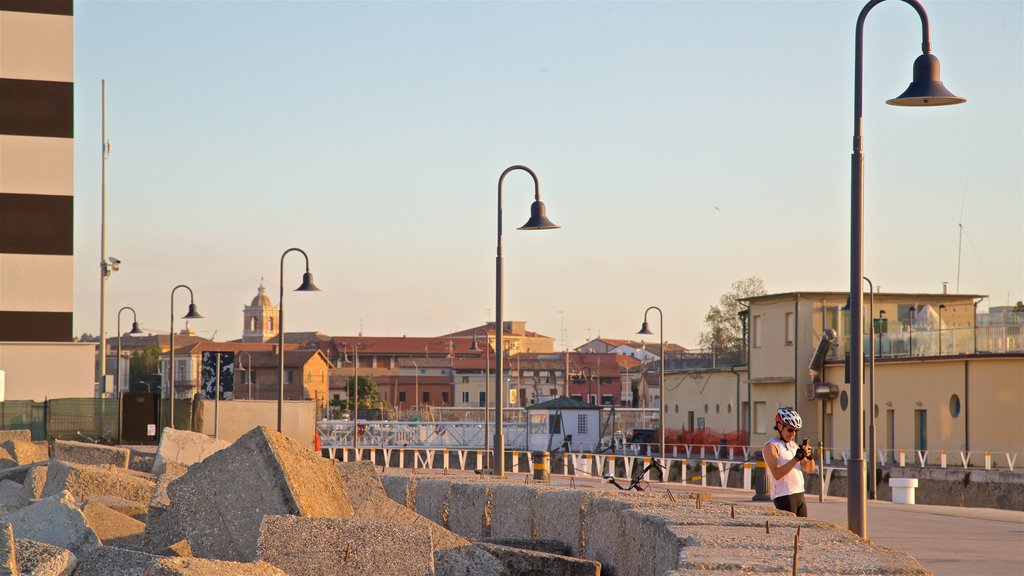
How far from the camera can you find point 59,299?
1734 inches

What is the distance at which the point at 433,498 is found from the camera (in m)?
14.2

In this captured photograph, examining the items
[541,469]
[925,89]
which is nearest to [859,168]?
[925,89]

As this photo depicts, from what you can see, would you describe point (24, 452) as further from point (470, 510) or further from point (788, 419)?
point (788, 419)

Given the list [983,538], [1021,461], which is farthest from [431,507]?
[1021,461]

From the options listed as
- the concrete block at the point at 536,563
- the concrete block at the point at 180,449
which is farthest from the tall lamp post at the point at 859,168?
the concrete block at the point at 180,449

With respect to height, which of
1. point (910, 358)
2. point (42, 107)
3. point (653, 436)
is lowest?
point (653, 436)

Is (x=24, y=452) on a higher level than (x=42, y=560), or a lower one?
lower

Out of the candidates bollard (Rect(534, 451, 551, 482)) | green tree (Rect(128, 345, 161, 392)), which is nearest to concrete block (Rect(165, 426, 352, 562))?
bollard (Rect(534, 451, 551, 482))

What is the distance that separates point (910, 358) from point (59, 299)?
2944cm

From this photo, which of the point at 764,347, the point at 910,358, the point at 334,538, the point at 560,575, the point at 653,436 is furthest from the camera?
the point at 653,436

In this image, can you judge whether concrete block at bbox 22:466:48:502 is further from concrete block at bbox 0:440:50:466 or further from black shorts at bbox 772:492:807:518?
black shorts at bbox 772:492:807:518

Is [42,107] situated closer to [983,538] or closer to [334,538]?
[983,538]

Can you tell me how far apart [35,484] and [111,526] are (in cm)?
316

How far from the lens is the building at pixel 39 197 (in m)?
43.2
